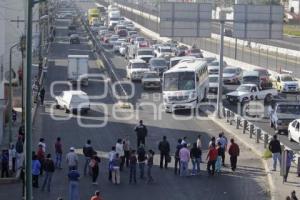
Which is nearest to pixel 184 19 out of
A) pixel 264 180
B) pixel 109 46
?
pixel 264 180

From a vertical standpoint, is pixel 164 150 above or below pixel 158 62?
below

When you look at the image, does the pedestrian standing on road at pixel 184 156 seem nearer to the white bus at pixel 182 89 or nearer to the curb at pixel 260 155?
the curb at pixel 260 155

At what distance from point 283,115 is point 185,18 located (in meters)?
9.03

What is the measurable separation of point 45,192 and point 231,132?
1349cm

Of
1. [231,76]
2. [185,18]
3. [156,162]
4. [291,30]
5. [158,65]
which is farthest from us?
[291,30]

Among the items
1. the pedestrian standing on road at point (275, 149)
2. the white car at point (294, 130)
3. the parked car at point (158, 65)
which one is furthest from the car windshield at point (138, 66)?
the pedestrian standing on road at point (275, 149)

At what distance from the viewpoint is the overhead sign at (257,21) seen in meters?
42.1

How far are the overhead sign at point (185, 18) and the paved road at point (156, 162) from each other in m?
4.61

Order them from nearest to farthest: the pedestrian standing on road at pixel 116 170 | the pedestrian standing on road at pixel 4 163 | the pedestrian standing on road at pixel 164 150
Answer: the pedestrian standing on road at pixel 116 170 → the pedestrian standing on road at pixel 4 163 → the pedestrian standing on road at pixel 164 150

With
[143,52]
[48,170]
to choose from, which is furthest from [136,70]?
[48,170]

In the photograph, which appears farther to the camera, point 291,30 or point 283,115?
point 291,30

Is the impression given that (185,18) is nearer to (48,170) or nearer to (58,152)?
(58,152)

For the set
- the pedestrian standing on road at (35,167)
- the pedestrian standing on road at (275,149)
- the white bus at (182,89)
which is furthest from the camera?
the white bus at (182,89)

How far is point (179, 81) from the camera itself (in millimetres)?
43156
